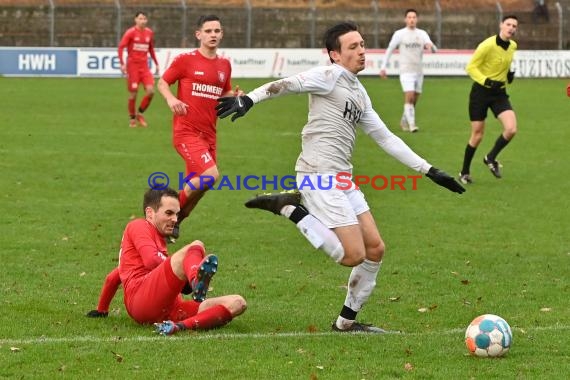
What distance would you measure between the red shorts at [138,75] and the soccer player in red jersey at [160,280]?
15.9 meters

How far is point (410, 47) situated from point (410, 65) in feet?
1.68

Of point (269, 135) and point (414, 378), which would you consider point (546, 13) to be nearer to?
point (269, 135)

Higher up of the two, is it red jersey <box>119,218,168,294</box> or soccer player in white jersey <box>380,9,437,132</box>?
soccer player in white jersey <box>380,9,437,132</box>

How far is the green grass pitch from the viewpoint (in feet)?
23.2

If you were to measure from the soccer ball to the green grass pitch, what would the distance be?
8 centimetres

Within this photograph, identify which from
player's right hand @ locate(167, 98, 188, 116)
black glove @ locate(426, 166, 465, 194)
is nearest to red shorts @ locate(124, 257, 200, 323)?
black glove @ locate(426, 166, 465, 194)

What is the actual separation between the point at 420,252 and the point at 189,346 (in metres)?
4.70

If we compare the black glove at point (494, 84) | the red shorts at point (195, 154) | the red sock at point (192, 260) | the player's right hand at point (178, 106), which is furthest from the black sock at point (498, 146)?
the red sock at point (192, 260)

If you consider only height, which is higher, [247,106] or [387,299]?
[247,106]

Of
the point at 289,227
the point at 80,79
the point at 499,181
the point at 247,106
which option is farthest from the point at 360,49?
the point at 80,79

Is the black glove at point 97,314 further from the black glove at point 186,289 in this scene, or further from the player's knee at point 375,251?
the player's knee at point 375,251

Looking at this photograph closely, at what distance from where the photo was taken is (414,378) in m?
6.68

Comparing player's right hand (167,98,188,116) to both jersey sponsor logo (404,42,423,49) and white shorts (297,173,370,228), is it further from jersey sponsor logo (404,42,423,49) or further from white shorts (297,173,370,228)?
jersey sponsor logo (404,42,423,49)

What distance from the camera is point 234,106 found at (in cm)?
743
